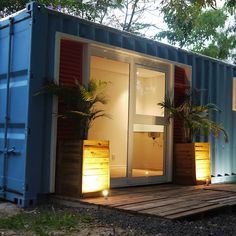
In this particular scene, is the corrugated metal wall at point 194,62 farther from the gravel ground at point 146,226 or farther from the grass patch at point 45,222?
the gravel ground at point 146,226

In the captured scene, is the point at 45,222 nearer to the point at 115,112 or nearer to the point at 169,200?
the point at 169,200

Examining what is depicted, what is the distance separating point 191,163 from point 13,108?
10.1ft

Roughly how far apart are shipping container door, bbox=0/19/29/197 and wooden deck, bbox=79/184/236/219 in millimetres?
973

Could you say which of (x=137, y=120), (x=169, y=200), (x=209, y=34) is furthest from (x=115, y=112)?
(x=209, y=34)

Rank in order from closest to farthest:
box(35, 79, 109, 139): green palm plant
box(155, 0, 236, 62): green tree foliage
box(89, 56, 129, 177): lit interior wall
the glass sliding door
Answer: box(35, 79, 109, 139): green palm plant
the glass sliding door
box(89, 56, 129, 177): lit interior wall
box(155, 0, 236, 62): green tree foliage

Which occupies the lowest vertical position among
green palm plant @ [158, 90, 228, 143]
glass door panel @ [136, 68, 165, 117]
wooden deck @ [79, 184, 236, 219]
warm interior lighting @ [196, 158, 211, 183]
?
wooden deck @ [79, 184, 236, 219]

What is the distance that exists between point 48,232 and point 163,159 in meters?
3.49

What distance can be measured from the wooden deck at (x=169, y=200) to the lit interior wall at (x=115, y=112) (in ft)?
3.17

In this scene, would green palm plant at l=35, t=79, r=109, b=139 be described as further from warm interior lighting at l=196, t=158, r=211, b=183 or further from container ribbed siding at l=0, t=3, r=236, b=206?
warm interior lighting at l=196, t=158, r=211, b=183

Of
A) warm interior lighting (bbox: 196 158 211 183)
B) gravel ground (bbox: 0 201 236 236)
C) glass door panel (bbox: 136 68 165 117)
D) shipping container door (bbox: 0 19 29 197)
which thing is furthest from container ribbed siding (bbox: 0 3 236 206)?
warm interior lighting (bbox: 196 158 211 183)

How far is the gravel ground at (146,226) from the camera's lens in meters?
3.84

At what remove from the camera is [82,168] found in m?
5.15

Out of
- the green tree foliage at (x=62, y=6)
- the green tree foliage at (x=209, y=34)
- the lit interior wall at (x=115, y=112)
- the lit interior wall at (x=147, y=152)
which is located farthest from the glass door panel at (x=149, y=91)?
the green tree foliage at (x=209, y=34)

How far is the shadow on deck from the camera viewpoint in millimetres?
4457
